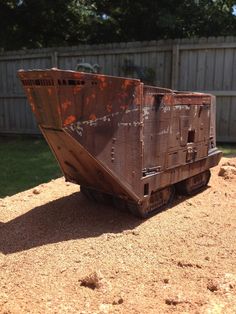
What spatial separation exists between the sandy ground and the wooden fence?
452 cm

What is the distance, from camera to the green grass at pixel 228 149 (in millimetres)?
9242

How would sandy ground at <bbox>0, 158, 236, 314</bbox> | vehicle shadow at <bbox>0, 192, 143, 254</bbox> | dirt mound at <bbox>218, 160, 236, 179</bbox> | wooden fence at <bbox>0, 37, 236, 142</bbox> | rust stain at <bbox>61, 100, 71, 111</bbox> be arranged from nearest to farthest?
1. sandy ground at <bbox>0, 158, 236, 314</bbox>
2. rust stain at <bbox>61, 100, 71, 111</bbox>
3. vehicle shadow at <bbox>0, 192, 143, 254</bbox>
4. dirt mound at <bbox>218, 160, 236, 179</bbox>
5. wooden fence at <bbox>0, 37, 236, 142</bbox>

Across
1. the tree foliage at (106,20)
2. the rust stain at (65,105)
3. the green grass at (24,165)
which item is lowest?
the green grass at (24,165)

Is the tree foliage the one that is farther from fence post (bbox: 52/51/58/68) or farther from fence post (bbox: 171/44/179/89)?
fence post (bbox: 52/51/58/68)

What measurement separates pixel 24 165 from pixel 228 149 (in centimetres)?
474

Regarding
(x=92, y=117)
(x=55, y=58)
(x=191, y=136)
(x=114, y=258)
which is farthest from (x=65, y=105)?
(x=55, y=58)

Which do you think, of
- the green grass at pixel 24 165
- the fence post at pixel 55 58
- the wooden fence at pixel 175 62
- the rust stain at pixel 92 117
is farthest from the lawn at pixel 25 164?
the rust stain at pixel 92 117

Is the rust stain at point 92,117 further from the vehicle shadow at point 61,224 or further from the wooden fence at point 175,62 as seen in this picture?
the wooden fence at point 175,62

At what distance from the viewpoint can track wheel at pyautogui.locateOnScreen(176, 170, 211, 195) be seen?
619 cm

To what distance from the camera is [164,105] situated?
17.3ft

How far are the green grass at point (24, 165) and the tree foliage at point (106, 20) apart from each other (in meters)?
6.06

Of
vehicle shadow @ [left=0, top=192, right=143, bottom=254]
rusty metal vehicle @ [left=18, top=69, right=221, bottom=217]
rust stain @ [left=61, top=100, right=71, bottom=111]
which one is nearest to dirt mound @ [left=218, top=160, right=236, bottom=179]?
rusty metal vehicle @ [left=18, top=69, right=221, bottom=217]

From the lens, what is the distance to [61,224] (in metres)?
5.09

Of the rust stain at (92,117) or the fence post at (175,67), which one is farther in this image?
the fence post at (175,67)
